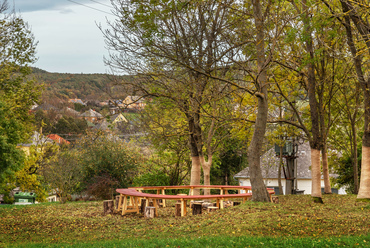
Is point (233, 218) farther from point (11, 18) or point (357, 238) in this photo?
point (11, 18)

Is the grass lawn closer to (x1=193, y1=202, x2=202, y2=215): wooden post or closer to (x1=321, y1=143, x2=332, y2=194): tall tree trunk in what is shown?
(x1=193, y1=202, x2=202, y2=215): wooden post

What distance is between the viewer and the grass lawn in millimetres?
7395

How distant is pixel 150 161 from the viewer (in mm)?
22047

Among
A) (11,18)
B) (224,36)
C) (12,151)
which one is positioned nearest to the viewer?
(224,36)

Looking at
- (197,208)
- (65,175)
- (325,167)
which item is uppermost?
(325,167)

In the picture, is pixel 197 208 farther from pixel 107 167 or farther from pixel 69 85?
pixel 69 85

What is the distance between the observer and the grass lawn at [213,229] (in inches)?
291

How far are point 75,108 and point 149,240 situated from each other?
65.6 meters

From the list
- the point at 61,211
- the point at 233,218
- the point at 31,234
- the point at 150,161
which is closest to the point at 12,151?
the point at 61,211

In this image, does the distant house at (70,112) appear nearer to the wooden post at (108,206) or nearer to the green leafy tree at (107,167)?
the green leafy tree at (107,167)

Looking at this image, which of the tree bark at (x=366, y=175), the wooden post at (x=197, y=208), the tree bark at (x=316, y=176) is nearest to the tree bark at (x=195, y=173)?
the wooden post at (x=197, y=208)

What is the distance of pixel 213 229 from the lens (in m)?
8.88

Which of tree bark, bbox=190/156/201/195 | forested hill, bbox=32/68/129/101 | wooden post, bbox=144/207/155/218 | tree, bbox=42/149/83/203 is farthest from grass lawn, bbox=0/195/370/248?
forested hill, bbox=32/68/129/101

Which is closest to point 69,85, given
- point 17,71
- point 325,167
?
point 17,71
